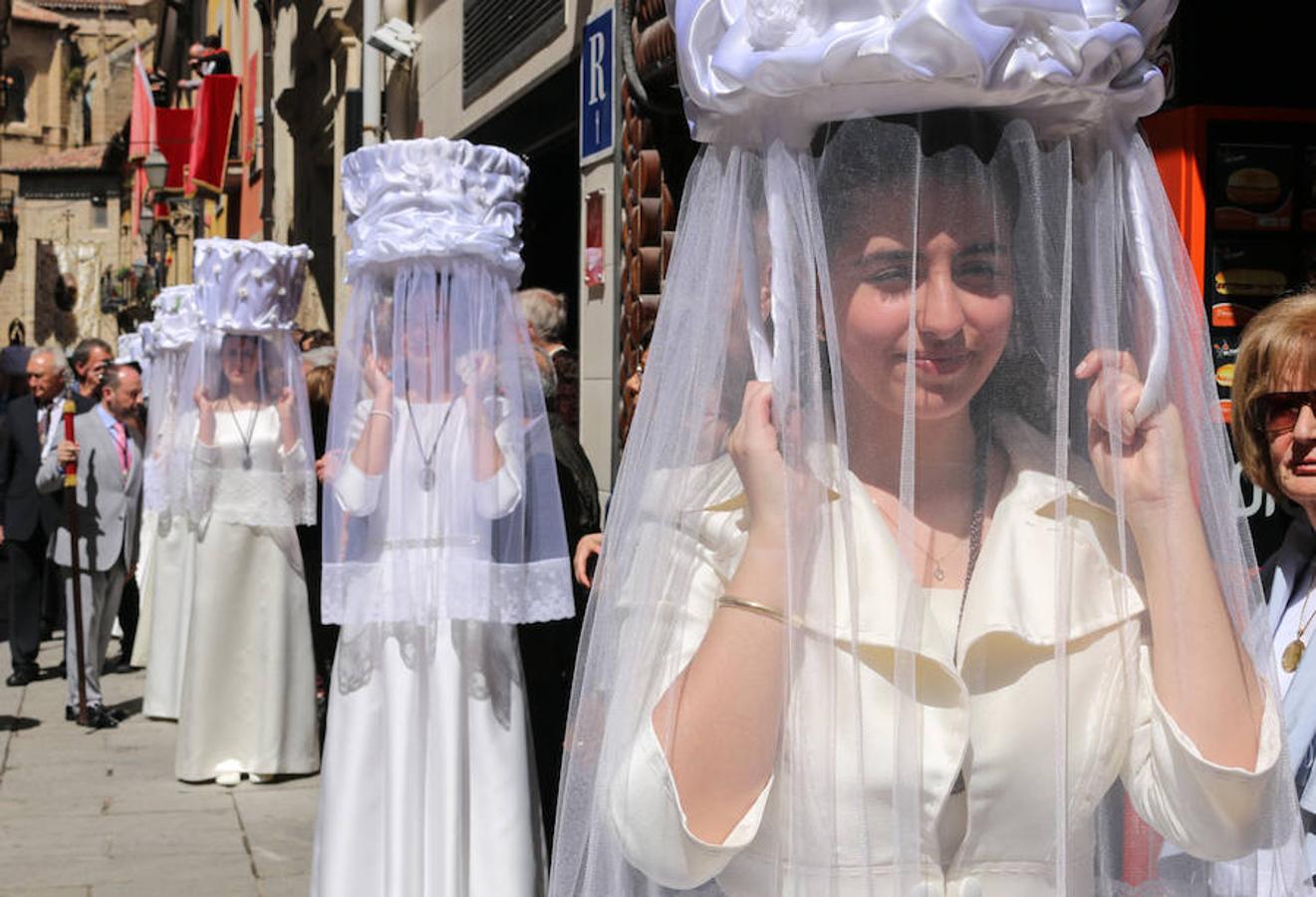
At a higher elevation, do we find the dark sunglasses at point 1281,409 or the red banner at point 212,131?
the red banner at point 212,131

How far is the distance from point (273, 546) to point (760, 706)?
255 inches

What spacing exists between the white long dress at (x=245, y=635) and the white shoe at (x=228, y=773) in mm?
10

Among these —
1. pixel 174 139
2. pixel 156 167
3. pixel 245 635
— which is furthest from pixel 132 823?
pixel 174 139

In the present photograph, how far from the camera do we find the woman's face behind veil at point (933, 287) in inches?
81.0

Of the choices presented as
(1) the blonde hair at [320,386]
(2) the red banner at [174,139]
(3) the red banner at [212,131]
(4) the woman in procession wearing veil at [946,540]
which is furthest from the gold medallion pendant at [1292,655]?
(2) the red banner at [174,139]

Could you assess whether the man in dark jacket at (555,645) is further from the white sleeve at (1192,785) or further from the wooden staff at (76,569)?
the wooden staff at (76,569)

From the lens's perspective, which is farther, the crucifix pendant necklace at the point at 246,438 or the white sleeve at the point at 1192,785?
the crucifix pendant necklace at the point at 246,438

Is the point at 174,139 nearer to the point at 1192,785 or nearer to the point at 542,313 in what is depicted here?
the point at 542,313

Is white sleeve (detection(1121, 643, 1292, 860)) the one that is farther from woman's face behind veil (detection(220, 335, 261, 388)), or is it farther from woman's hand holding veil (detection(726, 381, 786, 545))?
woman's face behind veil (detection(220, 335, 261, 388))

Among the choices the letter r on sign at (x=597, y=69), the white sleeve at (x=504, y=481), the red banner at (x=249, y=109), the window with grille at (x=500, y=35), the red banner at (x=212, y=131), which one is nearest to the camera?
the white sleeve at (x=504, y=481)

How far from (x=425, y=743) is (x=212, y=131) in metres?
20.7

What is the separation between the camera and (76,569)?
962 centimetres

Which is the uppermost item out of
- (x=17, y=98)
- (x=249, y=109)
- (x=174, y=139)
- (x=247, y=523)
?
(x=17, y=98)

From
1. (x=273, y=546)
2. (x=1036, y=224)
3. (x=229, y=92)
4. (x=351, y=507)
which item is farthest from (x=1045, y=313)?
(x=229, y=92)
